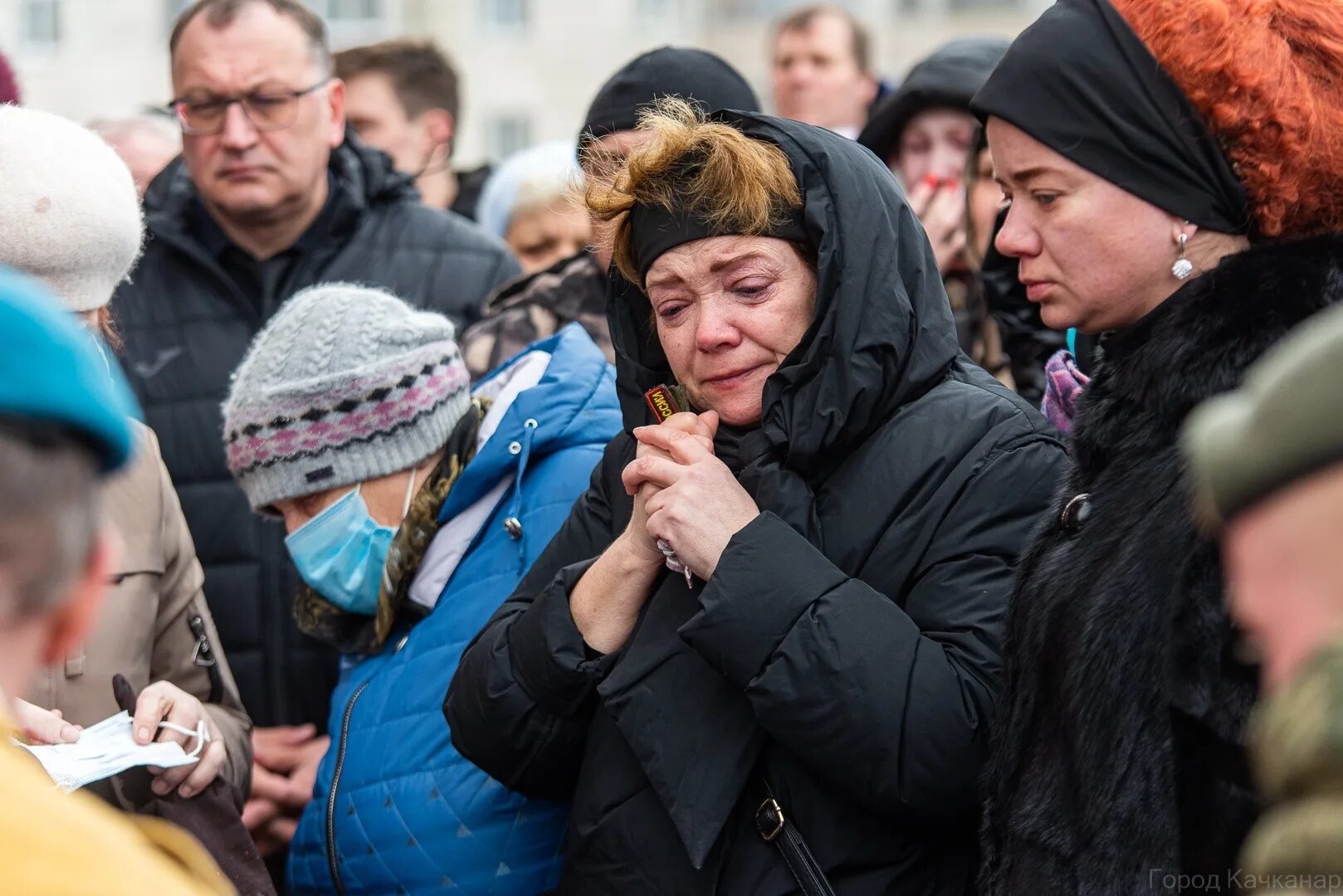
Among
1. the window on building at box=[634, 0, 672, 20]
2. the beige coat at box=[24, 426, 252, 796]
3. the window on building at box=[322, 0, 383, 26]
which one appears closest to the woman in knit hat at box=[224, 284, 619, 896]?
the beige coat at box=[24, 426, 252, 796]

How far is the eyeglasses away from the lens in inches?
182

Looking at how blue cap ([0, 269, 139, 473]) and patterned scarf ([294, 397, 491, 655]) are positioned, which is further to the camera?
patterned scarf ([294, 397, 491, 655])

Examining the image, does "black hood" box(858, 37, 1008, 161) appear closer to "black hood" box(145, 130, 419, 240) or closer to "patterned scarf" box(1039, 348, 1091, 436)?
"black hood" box(145, 130, 419, 240)

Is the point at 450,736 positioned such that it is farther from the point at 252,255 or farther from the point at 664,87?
the point at 252,255

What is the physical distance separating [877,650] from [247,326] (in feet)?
8.84

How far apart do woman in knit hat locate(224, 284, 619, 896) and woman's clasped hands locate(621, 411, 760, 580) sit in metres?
0.59

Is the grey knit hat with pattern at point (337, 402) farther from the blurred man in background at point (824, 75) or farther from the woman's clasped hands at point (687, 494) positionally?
the blurred man in background at point (824, 75)

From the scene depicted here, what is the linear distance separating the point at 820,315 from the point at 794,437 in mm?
204

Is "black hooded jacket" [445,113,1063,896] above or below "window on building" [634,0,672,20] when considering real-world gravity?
above

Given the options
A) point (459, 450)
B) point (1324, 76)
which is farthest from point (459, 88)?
point (1324, 76)

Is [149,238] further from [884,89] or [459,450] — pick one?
[884,89]

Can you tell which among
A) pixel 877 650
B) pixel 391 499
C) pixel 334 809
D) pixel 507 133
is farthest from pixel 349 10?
pixel 877 650

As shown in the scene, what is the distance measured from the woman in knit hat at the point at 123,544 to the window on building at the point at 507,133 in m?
24.9

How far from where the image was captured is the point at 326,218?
4742 millimetres
